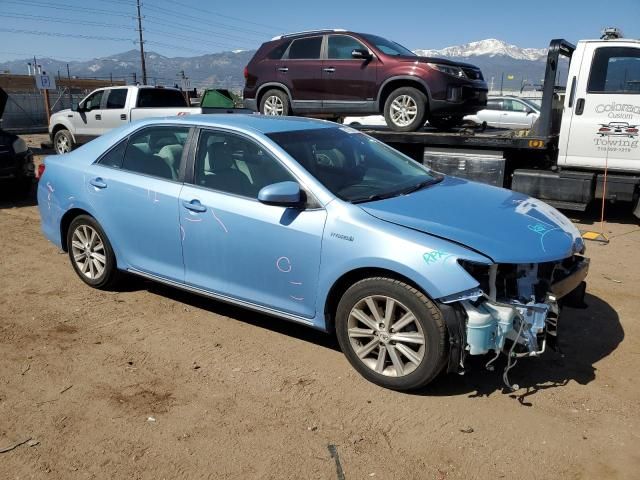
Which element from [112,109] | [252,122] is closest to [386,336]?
[252,122]

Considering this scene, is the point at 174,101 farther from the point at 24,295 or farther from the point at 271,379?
the point at 271,379

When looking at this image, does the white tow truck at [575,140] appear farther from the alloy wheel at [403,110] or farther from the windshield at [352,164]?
the windshield at [352,164]

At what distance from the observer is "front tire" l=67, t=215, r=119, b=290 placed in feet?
16.2

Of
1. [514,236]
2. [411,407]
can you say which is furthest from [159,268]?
[514,236]

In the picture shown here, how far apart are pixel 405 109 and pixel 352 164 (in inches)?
202

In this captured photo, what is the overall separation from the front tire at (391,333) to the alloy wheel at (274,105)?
7140 mm

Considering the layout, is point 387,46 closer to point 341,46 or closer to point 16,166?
point 341,46

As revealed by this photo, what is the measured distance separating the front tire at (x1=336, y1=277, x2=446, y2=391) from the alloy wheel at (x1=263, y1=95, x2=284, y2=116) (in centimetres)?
714

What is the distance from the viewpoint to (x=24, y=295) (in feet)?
16.8

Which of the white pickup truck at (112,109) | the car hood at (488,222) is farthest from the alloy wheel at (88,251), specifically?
the white pickup truck at (112,109)

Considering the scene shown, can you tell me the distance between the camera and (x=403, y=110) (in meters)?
9.01

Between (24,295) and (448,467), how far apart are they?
4.08m

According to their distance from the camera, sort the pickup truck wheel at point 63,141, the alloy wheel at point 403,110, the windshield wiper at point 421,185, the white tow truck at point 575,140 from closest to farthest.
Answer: the windshield wiper at point 421,185, the white tow truck at point 575,140, the alloy wheel at point 403,110, the pickup truck wheel at point 63,141

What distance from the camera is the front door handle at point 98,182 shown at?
4762 mm
